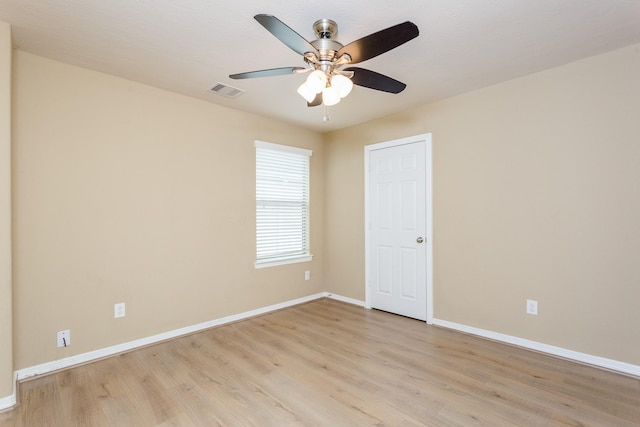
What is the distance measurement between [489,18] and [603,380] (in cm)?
268

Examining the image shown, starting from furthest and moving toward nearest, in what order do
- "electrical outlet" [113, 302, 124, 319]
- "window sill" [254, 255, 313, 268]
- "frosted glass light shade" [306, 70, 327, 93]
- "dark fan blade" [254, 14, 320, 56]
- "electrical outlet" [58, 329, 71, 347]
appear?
"window sill" [254, 255, 313, 268]
"electrical outlet" [113, 302, 124, 319]
"electrical outlet" [58, 329, 71, 347]
"frosted glass light shade" [306, 70, 327, 93]
"dark fan blade" [254, 14, 320, 56]

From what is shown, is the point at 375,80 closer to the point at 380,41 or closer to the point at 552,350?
the point at 380,41

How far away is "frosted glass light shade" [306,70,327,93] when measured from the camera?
1809 millimetres

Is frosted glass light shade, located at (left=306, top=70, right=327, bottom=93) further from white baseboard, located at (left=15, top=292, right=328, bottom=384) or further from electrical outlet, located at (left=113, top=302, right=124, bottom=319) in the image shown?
white baseboard, located at (left=15, top=292, right=328, bottom=384)

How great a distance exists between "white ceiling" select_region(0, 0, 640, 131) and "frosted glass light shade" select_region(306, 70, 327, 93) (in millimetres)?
420

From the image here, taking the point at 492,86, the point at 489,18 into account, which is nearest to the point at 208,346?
the point at 489,18

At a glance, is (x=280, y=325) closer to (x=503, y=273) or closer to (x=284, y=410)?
(x=284, y=410)

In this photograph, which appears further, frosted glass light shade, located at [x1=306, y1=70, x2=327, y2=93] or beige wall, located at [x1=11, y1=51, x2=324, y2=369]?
beige wall, located at [x1=11, y1=51, x2=324, y2=369]

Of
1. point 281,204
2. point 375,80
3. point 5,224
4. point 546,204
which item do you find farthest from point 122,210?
point 546,204

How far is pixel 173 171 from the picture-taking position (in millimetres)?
3180

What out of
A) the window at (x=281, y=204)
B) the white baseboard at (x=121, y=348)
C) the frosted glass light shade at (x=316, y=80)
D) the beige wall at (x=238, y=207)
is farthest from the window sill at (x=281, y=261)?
the frosted glass light shade at (x=316, y=80)

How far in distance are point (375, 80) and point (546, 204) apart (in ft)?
6.40

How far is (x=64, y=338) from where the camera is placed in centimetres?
254

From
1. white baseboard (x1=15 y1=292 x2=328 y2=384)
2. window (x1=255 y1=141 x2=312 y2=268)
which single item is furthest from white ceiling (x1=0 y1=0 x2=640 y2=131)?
white baseboard (x1=15 y1=292 x2=328 y2=384)
